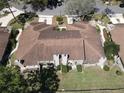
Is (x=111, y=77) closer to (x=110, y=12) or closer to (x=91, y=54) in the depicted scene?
(x=91, y=54)

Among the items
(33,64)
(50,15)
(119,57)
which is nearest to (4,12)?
(50,15)

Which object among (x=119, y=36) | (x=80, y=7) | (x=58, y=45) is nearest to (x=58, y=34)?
(x=58, y=45)

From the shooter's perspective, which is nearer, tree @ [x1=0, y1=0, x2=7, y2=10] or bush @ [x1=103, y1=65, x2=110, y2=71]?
bush @ [x1=103, y1=65, x2=110, y2=71]

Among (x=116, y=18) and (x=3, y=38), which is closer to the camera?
(x=3, y=38)

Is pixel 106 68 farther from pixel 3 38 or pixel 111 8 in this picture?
pixel 111 8

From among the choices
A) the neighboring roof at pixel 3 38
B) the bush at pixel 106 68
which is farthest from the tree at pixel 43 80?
the bush at pixel 106 68

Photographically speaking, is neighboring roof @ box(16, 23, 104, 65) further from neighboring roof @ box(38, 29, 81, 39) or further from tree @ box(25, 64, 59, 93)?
tree @ box(25, 64, 59, 93)

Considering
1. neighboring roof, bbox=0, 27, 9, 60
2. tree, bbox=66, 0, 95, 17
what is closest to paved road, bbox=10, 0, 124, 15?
tree, bbox=66, 0, 95, 17
